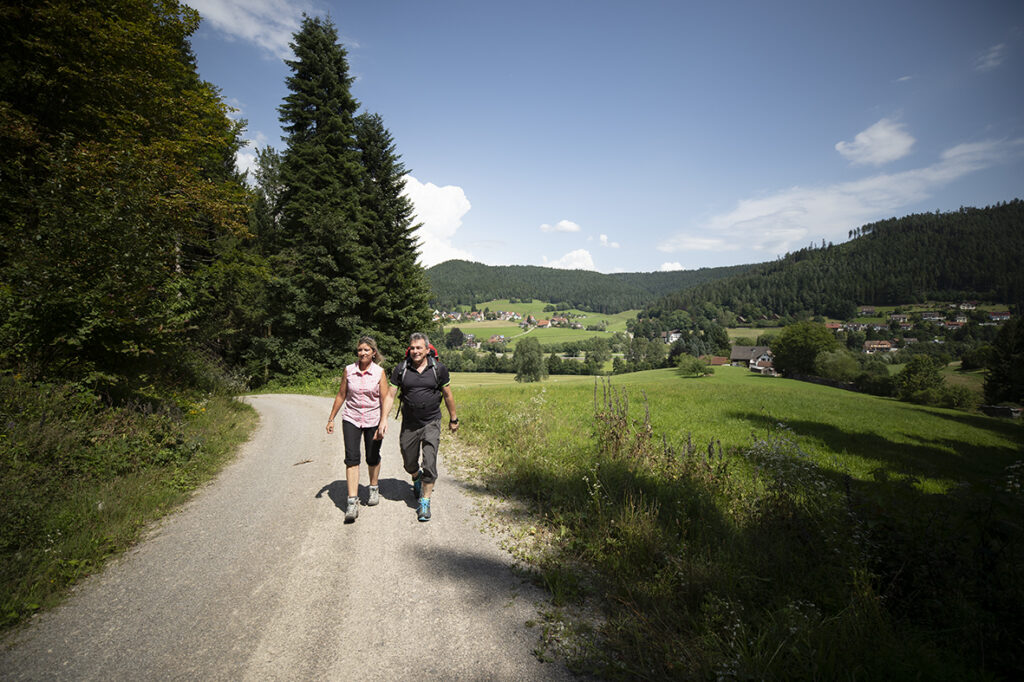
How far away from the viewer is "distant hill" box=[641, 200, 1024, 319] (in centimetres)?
11062

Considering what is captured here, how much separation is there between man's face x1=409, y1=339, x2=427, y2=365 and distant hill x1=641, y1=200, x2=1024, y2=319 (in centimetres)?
14809

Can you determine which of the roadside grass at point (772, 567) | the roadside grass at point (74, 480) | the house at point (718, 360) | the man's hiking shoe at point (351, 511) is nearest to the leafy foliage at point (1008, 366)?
the roadside grass at point (772, 567)

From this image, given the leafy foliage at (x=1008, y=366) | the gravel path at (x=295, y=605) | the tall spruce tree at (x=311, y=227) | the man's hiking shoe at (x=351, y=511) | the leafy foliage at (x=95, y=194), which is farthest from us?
the leafy foliage at (x=1008, y=366)

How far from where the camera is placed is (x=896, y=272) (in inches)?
4980

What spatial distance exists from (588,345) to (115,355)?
107475 mm

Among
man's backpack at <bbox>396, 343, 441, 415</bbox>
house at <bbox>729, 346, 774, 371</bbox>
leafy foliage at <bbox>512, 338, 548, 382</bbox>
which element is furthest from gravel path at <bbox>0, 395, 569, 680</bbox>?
house at <bbox>729, 346, 774, 371</bbox>

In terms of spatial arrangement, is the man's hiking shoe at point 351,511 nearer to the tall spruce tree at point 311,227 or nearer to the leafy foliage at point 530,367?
the tall spruce tree at point 311,227

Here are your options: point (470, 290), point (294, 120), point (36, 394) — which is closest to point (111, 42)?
point (36, 394)

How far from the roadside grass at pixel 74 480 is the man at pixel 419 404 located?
10.3ft

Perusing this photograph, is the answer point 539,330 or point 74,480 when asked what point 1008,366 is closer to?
point 74,480

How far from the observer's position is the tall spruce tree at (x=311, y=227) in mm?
21141

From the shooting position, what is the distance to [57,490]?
4480 mm

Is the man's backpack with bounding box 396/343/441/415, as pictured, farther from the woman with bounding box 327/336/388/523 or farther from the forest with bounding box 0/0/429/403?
the forest with bounding box 0/0/429/403

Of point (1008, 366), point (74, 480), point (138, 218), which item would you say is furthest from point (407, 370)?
point (1008, 366)
